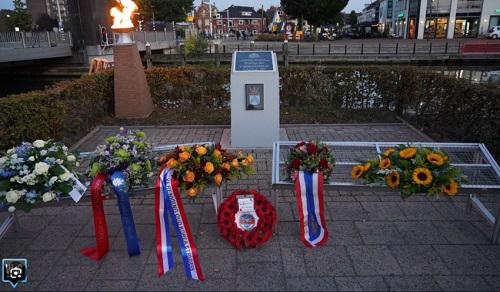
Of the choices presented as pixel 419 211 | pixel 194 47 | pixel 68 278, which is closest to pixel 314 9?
pixel 194 47

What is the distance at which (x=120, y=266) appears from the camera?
3.30 meters

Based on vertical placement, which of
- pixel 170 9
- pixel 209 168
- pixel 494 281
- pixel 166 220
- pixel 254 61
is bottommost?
pixel 494 281

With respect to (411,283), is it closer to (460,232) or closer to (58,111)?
(460,232)

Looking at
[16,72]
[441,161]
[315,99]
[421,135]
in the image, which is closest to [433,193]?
→ [441,161]

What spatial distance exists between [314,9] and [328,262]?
52162 mm

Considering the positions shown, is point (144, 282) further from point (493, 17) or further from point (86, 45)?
point (493, 17)

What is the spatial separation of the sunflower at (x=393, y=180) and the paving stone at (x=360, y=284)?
85cm

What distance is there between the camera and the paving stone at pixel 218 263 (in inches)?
125

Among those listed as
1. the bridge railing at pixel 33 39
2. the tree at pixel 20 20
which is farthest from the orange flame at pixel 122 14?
the tree at pixel 20 20

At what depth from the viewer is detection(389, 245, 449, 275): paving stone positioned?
3176mm

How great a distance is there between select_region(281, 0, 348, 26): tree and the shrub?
31.6 m

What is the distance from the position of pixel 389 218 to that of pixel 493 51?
95.3 ft

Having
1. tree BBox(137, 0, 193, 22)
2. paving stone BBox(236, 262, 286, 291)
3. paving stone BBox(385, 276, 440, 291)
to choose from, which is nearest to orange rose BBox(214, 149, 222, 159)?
paving stone BBox(236, 262, 286, 291)

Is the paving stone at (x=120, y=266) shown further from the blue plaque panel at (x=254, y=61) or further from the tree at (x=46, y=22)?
the tree at (x=46, y=22)
